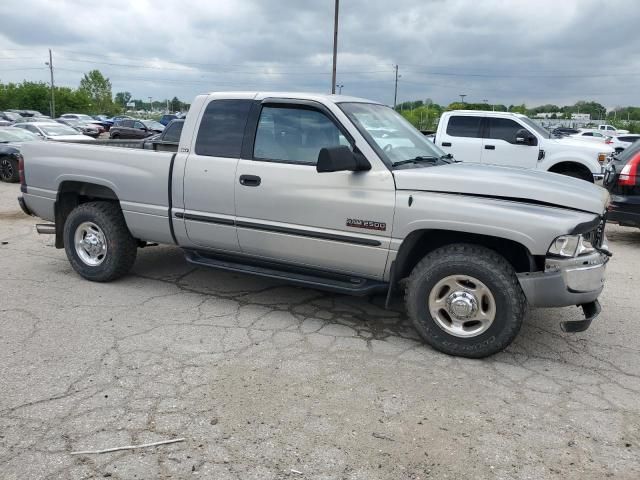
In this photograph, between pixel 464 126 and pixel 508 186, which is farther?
pixel 464 126

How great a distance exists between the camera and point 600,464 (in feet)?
9.13

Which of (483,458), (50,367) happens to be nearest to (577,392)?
(483,458)

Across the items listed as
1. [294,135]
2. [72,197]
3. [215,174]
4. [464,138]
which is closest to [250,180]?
[215,174]

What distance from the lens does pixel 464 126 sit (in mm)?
11562

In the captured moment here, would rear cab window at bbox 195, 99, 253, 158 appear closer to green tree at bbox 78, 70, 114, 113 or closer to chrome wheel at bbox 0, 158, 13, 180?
chrome wheel at bbox 0, 158, 13, 180

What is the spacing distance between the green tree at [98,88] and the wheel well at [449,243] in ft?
305

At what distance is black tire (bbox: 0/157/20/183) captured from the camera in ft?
44.6

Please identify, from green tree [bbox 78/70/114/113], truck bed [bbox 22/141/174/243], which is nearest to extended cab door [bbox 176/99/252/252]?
truck bed [bbox 22/141/174/243]

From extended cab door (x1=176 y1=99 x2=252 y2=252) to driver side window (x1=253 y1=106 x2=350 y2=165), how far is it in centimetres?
20

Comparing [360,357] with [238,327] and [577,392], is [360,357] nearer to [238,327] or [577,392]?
[238,327]

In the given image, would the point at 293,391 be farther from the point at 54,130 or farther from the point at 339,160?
the point at 54,130

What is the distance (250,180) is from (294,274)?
0.85 m

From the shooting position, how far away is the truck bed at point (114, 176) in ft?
16.3

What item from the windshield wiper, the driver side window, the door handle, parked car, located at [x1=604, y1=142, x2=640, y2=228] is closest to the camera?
the windshield wiper
